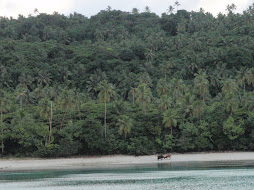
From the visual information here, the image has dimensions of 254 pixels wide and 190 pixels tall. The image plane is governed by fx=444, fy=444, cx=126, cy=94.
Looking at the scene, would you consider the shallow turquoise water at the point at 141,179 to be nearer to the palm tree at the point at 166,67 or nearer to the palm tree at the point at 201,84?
the palm tree at the point at 201,84

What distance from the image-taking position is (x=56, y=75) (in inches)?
6870

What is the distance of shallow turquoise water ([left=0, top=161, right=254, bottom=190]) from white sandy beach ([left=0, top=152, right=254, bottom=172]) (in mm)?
11314

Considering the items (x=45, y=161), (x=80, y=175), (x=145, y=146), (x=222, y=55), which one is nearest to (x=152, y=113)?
(x=145, y=146)

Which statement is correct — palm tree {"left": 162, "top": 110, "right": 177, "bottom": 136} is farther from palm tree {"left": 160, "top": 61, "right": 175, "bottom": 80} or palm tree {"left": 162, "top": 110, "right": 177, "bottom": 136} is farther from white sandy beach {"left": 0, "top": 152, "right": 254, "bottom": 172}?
palm tree {"left": 160, "top": 61, "right": 175, "bottom": 80}

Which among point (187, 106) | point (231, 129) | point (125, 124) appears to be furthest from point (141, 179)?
point (187, 106)

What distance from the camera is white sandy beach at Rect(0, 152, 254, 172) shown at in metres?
85.5

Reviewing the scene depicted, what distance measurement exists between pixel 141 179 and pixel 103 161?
31.1m

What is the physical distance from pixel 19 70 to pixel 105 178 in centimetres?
11628

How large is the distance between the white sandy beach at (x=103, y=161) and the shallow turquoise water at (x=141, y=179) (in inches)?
445

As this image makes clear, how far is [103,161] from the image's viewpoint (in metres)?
91.6

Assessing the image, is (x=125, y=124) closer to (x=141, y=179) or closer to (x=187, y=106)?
(x=187, y=106)

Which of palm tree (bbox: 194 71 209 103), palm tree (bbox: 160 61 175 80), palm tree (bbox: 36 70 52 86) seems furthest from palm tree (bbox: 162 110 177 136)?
palm tree (bbox: 36 70 52 86)

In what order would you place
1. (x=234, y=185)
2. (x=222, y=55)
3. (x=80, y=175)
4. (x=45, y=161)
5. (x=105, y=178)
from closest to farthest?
(x=234, y=185)
(x=105, y=178)
(x=80, y=175)
(x=45, y=161)
(x=222, y=55)

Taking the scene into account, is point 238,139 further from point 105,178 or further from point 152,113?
point 105,178
